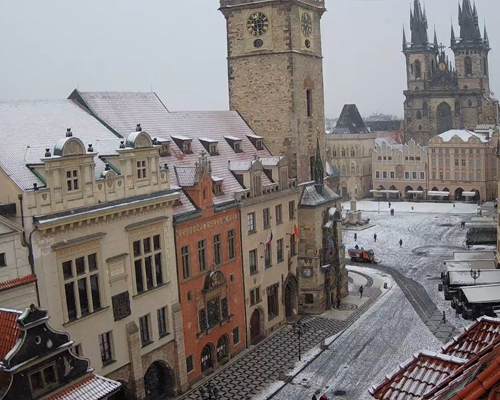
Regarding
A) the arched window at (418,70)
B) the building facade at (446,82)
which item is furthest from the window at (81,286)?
the arched window at (418,70)

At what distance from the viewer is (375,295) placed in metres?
55.2

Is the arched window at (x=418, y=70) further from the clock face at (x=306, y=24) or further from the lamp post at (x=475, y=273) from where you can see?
the lamp post at (x=475, y=273)

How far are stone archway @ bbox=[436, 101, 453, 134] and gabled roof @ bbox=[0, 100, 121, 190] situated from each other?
111 meters

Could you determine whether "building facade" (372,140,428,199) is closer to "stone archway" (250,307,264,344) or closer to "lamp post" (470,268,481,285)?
"lamp post" (470,268,481,285)

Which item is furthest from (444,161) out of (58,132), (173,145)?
(58,132)

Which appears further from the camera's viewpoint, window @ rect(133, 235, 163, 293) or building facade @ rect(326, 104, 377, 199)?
building facade @ rect(326, 104, 377, 199)

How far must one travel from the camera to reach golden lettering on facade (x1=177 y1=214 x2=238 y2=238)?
36812mm

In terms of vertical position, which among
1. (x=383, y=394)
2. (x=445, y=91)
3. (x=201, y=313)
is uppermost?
(x=445, y=91)

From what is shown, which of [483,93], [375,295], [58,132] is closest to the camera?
[58,132]

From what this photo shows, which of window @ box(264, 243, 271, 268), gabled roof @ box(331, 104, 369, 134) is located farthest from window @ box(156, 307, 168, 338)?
gabled roof @ box(331, 104, 369, 134)

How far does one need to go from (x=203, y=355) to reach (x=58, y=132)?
1548 centimetres

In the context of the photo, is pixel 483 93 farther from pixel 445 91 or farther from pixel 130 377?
pixel 130 377

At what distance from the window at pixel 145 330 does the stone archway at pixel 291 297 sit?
16694mm

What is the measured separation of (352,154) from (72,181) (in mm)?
96267
